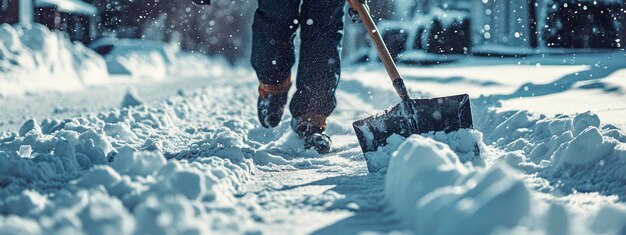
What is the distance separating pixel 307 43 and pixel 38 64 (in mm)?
8020

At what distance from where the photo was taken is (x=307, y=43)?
3783mm

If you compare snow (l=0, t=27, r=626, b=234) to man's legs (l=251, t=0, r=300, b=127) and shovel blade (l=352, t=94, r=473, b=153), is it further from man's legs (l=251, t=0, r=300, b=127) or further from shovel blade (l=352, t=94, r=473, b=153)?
man's legs (l=251, t=0, r=300, b=127)

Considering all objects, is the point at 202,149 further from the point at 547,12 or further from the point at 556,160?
the point at 547,12

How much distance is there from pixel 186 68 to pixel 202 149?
25071mm

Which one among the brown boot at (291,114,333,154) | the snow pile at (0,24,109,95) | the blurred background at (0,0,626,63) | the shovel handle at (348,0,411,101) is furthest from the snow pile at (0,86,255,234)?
the blurred background at (0,0,626,63)

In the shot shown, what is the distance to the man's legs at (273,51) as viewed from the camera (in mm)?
3785

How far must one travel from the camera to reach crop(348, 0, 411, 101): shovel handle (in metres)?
3.41

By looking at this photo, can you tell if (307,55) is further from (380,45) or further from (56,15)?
(56,15)

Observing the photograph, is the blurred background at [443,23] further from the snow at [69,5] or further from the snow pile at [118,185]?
the snow pile at [118,185]

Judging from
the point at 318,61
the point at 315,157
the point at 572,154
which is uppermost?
the point at 318,61

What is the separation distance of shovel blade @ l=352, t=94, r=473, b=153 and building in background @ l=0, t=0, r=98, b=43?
50.7ft

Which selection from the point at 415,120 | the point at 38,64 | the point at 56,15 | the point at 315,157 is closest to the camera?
the point at 415,120

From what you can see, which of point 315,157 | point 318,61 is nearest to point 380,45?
point 318,61

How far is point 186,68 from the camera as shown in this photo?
91.8 ft
